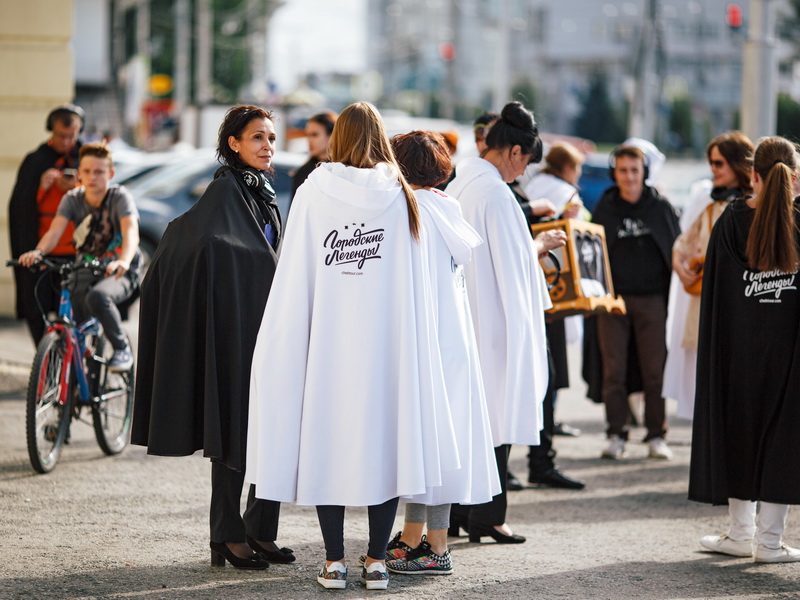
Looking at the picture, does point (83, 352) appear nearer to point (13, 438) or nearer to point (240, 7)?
point (13, 438)

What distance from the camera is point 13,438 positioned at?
874 centimetres

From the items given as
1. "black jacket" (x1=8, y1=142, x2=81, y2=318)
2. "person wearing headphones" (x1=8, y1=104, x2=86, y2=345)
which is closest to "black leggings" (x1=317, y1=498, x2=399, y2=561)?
"person wearing headphones" (x1=8, y1=104, x2=86, y2=345)

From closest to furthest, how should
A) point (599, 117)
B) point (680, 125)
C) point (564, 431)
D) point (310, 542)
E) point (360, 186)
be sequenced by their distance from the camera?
point (360, 186) < point (310, 542) < point (564, 431) < point (680, 125) < point (599, 117)

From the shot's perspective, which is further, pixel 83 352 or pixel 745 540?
pixel 83 352

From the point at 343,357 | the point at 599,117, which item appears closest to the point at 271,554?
the point at 343,357

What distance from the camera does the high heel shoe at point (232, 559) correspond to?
5711 millimetres

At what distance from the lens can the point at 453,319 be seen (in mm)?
5445

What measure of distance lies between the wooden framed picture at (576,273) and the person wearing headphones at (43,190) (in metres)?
4.02

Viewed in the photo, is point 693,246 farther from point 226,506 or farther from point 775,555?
point 226,506

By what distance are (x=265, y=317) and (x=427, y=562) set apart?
1371mm

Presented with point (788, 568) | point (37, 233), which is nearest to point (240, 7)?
point (37, 233)

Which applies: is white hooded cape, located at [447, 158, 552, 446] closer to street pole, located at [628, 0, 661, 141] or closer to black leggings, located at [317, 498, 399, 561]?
black leggings, located at [317, 498, 399, 561]

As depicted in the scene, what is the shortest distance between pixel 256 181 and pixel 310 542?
1838 mm

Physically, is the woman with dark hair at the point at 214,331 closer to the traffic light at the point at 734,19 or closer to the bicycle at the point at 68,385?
the bicycle at the point at 68,385
